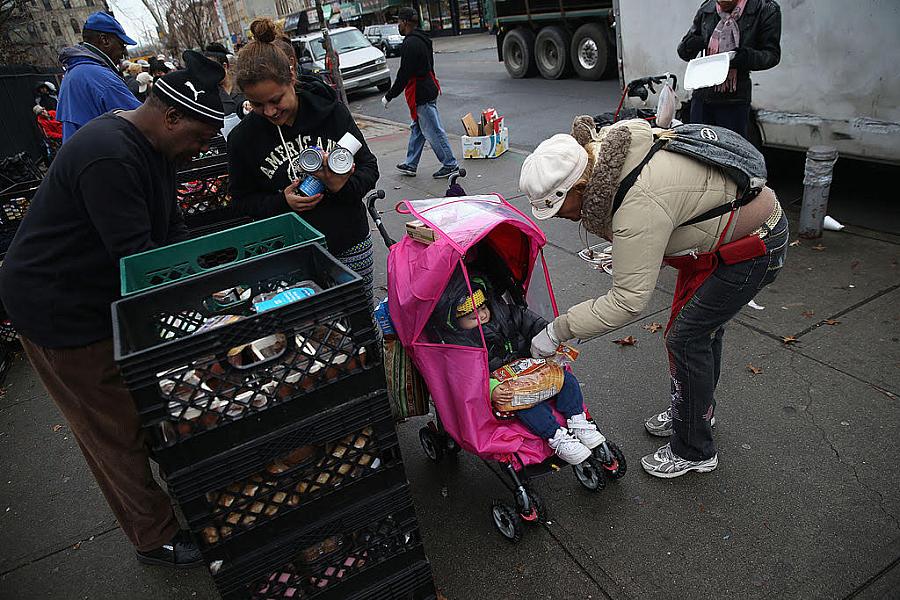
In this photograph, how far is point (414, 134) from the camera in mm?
8148

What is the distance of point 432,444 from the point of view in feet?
9.95

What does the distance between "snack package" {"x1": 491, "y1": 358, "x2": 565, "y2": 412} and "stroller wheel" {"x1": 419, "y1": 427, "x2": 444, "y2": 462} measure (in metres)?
0.64

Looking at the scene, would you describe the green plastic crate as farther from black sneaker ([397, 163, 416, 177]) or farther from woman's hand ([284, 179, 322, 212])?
black sneaker ([397, 163, 416, 177])

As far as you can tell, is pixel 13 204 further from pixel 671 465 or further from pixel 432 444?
pixel 671 465

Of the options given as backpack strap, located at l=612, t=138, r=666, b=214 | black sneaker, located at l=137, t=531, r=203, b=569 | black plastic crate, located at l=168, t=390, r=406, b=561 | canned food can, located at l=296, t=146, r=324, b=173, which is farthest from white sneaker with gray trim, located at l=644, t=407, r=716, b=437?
black sneaker, located at l=137, t=531, r=203, b=569

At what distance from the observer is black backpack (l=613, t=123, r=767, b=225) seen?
209 centimetres

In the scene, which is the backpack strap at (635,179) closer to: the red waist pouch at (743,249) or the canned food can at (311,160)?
the red waist pouch at (743,249)

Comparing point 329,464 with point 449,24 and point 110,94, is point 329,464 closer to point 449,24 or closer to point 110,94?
point 110,94

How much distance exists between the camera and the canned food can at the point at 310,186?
8.87 feet

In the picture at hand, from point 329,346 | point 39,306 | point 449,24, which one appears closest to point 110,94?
point 39,306

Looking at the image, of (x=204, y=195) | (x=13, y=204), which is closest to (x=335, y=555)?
(x=204, y=195)

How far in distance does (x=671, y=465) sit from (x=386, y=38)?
2916cm

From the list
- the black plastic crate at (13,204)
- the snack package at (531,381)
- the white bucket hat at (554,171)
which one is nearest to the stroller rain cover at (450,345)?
the snack package at (531,381)

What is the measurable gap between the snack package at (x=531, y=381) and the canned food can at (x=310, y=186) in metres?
1.20
